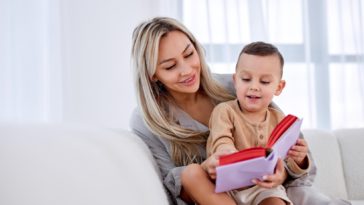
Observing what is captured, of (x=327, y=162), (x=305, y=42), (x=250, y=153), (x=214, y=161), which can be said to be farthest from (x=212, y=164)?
(x=305, y=42)

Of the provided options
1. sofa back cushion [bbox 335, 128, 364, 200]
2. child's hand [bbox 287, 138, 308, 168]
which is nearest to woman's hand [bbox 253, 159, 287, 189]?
child's hand [bbox 287, 138, 308, 168]

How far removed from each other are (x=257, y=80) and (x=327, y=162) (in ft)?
3.50

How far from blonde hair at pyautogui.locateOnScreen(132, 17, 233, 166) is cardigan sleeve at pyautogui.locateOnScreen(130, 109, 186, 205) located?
0.04m

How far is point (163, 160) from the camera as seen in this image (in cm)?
146

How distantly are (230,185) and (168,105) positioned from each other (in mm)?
475

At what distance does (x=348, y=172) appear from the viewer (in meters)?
2.29

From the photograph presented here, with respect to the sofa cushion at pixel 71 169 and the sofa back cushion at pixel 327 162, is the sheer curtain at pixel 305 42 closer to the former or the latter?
the sofa back cushion at pixel 327 162

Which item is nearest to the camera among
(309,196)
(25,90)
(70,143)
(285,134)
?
(70,143)

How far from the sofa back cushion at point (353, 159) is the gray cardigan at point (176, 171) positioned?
0.87 meters

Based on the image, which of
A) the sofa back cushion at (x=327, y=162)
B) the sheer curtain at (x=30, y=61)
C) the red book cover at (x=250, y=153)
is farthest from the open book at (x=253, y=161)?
the sheer curtain at (x=30, y=61)

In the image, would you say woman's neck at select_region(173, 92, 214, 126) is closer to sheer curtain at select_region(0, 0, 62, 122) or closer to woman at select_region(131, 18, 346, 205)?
woman at select_region(131, 18, 346, 205)

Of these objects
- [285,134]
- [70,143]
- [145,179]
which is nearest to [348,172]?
[285,134]

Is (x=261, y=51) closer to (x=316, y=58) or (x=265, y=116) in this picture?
(x=265, y=116)

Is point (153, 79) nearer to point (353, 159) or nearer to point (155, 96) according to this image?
point (155, 96)
